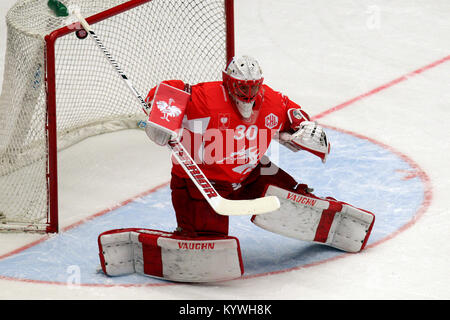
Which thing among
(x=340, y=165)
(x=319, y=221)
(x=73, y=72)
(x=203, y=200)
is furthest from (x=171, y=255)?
(x=73, y=72)

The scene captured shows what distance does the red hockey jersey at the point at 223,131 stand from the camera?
4531 mm

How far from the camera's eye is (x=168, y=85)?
4508 mm

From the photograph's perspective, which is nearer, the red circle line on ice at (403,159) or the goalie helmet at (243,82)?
the goalie helmet at (243,82)

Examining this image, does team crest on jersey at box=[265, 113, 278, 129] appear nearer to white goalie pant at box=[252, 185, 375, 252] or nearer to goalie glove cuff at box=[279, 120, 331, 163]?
goalie glove cuff at box=[279, 120, 331, 163]

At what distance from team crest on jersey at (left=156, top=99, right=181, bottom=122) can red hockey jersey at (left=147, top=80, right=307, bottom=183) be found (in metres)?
0.10

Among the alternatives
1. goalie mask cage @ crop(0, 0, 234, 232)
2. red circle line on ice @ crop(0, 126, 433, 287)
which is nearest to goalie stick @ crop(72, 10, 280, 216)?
red circle line on ice @ crop(0, 126, 433, 287)

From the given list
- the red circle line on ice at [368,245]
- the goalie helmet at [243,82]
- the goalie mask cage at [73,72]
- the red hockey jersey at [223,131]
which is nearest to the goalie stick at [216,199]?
the red hockey jersey at [223,131]

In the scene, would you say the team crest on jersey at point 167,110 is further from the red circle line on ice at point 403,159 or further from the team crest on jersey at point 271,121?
the red circle line on ice at point 403,159

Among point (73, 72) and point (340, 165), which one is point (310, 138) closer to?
point (340, 165)

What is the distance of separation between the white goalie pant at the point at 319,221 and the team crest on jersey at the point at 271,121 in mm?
277

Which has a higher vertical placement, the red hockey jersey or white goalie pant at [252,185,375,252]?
the red hockey jersey

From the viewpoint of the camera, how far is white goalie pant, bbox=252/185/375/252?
471 centimetres

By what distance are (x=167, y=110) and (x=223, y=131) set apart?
275mm

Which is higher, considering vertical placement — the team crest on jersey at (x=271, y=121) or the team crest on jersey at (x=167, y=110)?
the team crest on jersey at (x=167, y=110)
